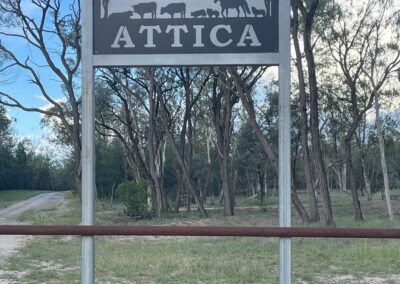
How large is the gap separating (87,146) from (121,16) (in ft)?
3.17

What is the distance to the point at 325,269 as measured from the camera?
859 centimetres

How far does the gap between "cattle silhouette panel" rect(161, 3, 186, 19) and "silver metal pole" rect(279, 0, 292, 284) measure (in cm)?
68

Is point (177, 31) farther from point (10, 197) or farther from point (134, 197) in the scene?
point (10, 197)

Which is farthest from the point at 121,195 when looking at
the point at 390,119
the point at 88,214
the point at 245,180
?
the point at 245,180

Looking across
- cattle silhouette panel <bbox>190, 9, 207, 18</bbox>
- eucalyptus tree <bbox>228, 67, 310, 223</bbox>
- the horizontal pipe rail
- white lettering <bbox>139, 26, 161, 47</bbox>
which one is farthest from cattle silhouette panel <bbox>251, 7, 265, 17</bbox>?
eucalyptus tree <bbox>228, 67, 310, 223</bbox>

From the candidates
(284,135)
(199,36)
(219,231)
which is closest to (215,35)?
(199,36)

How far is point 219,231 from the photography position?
3027 mm

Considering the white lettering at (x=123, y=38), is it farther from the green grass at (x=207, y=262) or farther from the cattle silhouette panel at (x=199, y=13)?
the green grass at (x=207, y=262)

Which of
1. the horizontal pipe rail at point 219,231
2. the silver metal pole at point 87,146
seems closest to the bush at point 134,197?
the silver metal pole at point 87,146

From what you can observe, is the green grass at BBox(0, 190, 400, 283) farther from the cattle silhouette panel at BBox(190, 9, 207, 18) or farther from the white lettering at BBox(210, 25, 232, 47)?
the cattle silhouette panel at BBox(190, 9, 207, 18)

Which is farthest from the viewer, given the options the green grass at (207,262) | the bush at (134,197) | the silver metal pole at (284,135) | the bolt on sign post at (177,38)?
the bush at (134,197)

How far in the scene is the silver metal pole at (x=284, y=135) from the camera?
3449mm

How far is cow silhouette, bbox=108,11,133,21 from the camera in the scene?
366cm

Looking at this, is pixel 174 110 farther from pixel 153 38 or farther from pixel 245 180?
pixel 153 38
